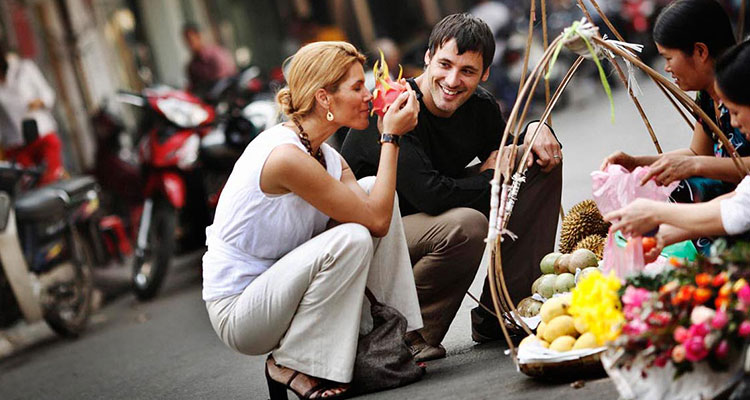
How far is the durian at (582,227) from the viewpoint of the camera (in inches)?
183

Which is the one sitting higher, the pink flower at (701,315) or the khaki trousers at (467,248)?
the pink flower at (701,315)

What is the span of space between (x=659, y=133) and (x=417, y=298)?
18.4 ft

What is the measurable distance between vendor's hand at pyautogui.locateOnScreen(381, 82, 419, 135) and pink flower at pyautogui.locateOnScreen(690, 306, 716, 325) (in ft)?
4.89

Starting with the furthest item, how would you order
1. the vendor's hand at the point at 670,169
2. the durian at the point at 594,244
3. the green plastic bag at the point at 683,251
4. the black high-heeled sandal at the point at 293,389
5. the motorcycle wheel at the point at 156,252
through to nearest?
1. the motorcycle wheel at the point at 156,252
2. the durian at the point at 594,244
3. the green plastic bag at the point at 683,251
4. the black high-heeled sandal at the point at 293,389
5. the vendor's hand at the point at 670,169

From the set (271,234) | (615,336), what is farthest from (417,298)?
(615,336)

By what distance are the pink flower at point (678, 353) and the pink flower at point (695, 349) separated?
2 cm

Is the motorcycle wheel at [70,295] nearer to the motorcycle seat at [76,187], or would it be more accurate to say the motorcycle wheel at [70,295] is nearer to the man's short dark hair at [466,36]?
the motorcycle seat at [76,187]

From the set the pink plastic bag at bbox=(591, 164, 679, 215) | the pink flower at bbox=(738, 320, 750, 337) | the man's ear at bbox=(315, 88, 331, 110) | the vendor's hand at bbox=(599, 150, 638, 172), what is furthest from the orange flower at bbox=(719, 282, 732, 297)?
the man's ear at bbox=(315, 88, 331, 110)

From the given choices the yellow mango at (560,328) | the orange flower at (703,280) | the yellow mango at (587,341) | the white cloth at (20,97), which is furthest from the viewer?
the white cloth at (20,97)

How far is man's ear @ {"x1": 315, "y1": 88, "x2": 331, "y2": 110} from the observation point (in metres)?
4.05

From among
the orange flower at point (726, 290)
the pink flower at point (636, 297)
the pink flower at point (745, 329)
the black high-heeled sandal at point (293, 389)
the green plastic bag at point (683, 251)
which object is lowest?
the black high-heeled sandal at point (293, 389)

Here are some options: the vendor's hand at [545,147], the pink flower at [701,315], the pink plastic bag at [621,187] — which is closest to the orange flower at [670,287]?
the pink flower at [701,315]

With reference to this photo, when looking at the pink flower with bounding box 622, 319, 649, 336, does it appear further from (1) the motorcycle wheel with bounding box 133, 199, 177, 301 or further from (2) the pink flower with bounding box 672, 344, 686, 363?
(1) the motorcycle wheel with bounding box 133, 199, 177, 301

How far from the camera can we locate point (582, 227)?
4.66 m
